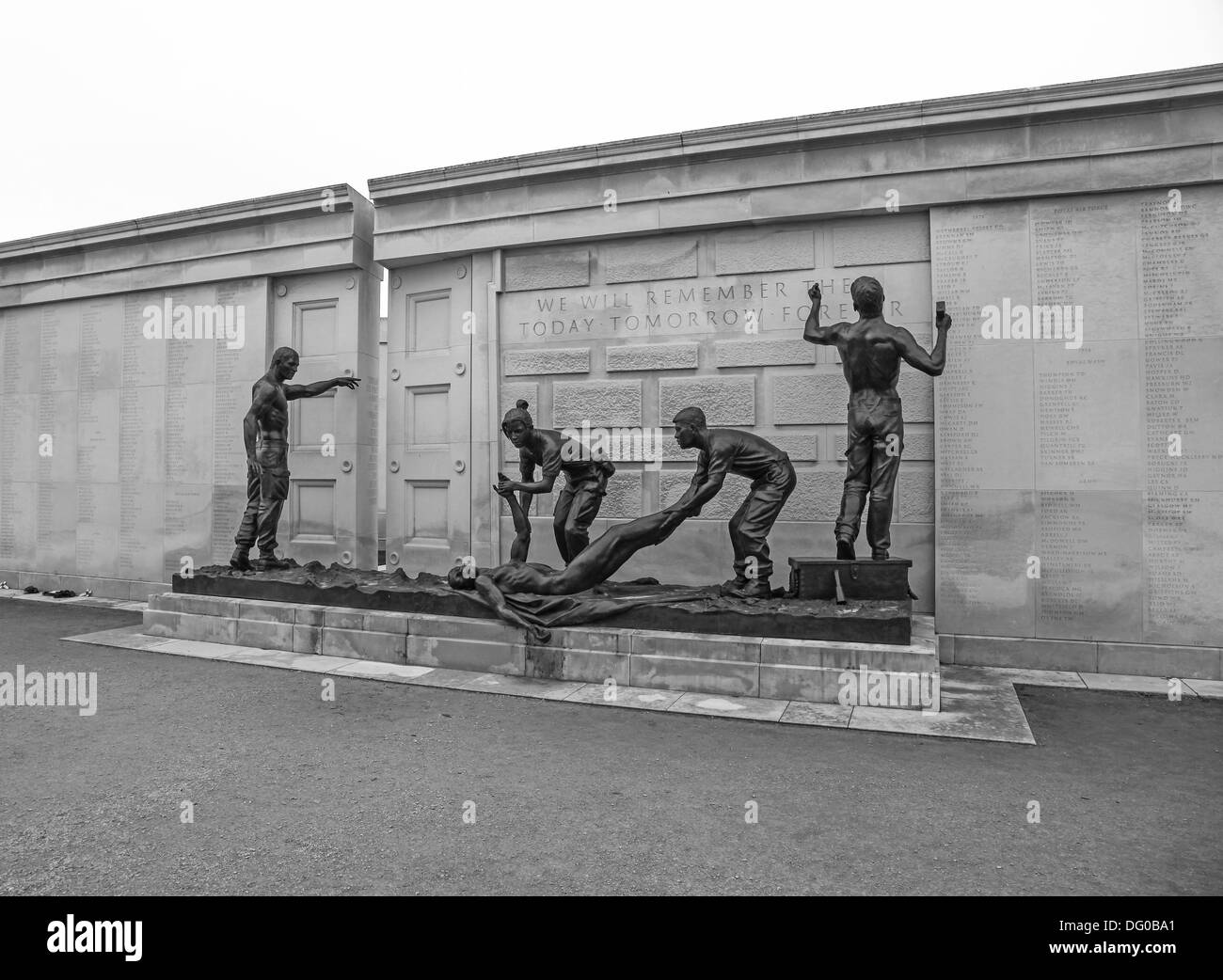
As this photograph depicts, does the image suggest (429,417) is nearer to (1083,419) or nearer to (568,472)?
(568,472)

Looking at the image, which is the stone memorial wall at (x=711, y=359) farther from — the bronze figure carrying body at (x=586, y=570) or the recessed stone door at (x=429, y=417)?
the bronze figure carrying body at (x=586, y=570)

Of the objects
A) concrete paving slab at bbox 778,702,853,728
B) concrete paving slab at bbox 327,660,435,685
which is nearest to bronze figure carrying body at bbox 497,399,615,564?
concrete paving slab at bbox 327,660,435,685

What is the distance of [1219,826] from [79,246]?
1495cm

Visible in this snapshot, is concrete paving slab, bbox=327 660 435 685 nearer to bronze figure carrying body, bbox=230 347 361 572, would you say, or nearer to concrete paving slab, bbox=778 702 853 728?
bronze figure carrying body, bbox=230 347 361 572

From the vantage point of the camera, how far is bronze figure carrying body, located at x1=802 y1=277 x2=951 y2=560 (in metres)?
6.94

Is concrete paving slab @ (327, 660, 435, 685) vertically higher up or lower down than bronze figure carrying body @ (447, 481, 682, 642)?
lower down

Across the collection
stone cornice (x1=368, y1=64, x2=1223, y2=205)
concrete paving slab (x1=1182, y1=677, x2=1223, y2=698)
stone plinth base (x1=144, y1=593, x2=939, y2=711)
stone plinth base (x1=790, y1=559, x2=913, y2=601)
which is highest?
stone cornice (x1=368, y1=64, x2=1223, y2=205)

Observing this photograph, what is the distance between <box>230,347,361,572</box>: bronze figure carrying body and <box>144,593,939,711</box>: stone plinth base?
72 cm

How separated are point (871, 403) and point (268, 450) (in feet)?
21.0

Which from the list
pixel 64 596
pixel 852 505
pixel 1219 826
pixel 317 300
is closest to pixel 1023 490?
pixel 852 505

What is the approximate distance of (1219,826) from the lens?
3.78m

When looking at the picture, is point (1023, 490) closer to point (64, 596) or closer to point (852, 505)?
point (852, 505)

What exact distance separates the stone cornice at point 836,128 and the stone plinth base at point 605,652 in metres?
5.35

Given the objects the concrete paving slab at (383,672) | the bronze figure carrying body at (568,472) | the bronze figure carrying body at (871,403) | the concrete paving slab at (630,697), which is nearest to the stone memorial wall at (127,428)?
the concrete paving slab at (383,672)
